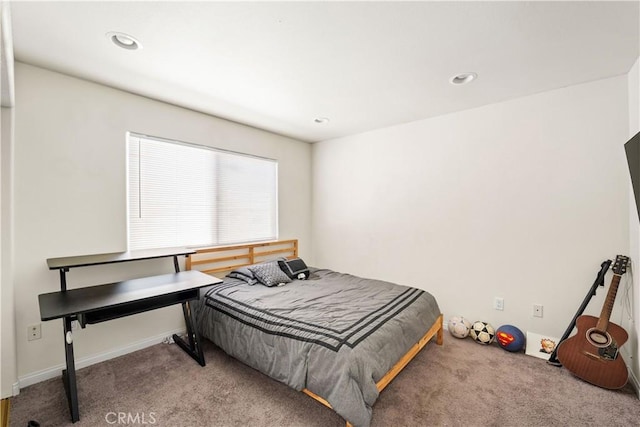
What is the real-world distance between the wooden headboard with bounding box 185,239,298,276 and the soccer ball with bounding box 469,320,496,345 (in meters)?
2.39

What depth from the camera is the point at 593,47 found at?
73.7 inches

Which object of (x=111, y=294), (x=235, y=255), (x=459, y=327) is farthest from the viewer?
(x=235, y=255)

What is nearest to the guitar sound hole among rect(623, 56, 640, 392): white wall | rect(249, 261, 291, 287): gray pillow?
rect(623, 56, 640, 392): white wall

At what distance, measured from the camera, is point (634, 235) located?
6.90 ft

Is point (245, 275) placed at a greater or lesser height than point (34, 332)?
greater

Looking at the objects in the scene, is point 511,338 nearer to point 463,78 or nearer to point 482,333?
point 482,333

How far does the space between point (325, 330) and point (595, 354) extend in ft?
6.68

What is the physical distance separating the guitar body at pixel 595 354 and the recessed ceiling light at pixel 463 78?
6.94 ft

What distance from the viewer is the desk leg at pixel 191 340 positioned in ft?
7.86

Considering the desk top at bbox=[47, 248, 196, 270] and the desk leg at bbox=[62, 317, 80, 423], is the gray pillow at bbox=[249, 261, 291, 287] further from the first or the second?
the desk leg at bbox=[62, 317, 80, 423]

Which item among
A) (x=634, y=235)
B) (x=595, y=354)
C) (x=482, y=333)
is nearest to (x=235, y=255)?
(x=482, y=333)

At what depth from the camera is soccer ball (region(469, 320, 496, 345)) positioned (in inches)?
106

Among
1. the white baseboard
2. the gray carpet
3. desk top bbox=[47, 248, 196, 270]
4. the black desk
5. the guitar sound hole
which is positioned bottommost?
the gray carpet

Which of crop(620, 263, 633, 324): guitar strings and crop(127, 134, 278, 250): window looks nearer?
crop(620, 263, 633, 324): guitar strings
